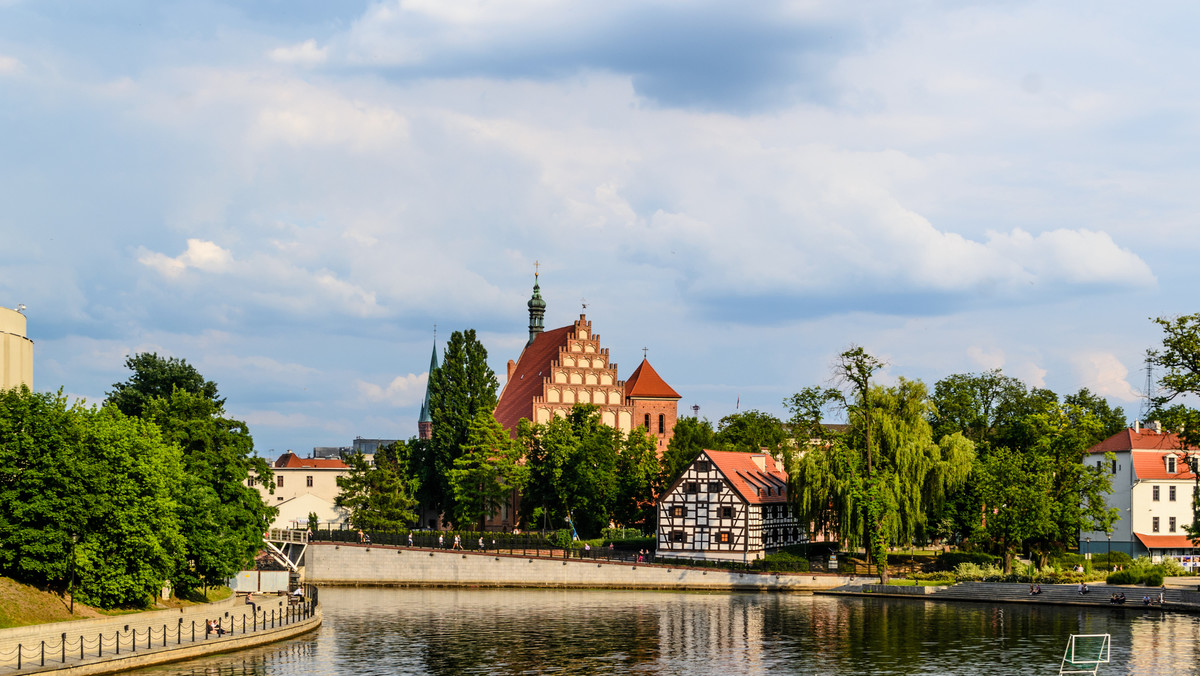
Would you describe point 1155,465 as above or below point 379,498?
above

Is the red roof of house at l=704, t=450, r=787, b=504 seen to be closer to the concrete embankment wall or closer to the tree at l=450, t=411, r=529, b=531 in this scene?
the concrete embankment wall

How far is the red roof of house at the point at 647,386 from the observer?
116125 mm

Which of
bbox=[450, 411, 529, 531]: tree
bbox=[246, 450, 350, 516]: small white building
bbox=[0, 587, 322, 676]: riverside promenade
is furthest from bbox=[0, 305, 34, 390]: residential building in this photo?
bbox=[246, 450, 350, 516]: small white building

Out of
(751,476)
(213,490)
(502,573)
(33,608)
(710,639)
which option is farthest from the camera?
(751,476)

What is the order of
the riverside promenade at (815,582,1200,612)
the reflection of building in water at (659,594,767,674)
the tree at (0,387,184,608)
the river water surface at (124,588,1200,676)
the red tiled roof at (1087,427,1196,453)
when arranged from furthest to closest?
the red tiled roof at (1087,427,1196,453) → the riverside promenade at (815,582,1200,612) → the reflection of building in water at (659,594,767,674) → the tree at (0,387,184,608) → the river water surface at (124,588,1200,676)

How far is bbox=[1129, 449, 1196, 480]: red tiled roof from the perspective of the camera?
3561 inches

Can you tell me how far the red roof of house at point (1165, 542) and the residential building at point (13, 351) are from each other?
7692cm

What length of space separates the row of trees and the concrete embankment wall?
31141mm

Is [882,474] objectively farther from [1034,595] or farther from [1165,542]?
[1165,542]

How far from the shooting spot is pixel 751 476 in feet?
299

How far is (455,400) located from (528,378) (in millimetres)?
17897

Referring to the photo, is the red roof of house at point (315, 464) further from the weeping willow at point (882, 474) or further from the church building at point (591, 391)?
the weeping willow at point (882, 474)

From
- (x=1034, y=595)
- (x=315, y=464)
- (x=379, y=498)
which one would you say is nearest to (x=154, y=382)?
(x=379, y=498)

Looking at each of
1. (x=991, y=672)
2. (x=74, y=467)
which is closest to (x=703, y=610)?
(x=991, y=672)
